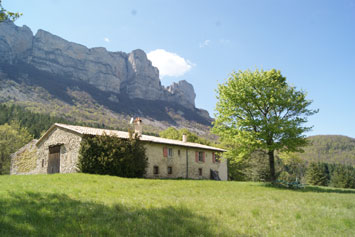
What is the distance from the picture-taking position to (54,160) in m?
28.4

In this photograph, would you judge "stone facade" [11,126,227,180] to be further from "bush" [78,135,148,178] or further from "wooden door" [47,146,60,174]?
"bush" [78,135,148,178]

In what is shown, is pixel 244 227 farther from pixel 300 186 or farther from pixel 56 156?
pixel 56 156

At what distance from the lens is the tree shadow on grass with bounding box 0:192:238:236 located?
5.89m

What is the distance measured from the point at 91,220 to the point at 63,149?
2333cm

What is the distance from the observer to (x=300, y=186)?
23406 millimetres

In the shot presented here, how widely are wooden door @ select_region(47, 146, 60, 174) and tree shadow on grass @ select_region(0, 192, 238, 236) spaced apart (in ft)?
67.9

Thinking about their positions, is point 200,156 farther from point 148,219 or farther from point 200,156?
point 148,219

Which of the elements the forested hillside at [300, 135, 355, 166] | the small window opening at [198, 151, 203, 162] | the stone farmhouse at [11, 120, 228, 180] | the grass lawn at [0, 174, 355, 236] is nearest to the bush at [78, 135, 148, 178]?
the stone farmhouse at [11, 120, 228, 180]

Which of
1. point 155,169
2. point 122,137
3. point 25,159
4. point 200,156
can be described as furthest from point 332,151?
point 25,159

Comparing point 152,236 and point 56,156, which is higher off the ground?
Result: point 56,156

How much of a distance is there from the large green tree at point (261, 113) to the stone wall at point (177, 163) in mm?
8891

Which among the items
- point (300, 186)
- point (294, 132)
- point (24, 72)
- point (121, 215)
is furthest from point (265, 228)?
point (24, 72)

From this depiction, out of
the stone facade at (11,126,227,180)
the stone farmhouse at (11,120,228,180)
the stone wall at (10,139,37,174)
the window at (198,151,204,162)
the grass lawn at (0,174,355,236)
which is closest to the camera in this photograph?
the grass lawn at (0,174,355,236)

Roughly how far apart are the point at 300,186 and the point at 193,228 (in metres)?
20.5
